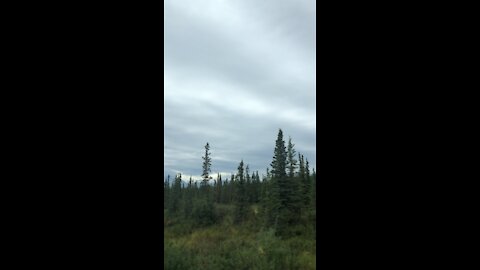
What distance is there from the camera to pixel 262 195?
526 inches

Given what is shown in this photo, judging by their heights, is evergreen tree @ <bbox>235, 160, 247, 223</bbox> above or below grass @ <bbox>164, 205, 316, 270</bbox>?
above

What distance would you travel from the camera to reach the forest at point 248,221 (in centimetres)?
1057

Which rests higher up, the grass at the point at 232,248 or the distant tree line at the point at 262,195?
the distant tree line at the point at 262,195

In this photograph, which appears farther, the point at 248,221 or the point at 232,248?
the point at 248,221

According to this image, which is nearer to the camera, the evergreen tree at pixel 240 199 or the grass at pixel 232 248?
the grass at pixel 232 248

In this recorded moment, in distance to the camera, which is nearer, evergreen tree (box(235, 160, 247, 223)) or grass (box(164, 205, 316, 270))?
grass (box(164, 205, 316, 270))

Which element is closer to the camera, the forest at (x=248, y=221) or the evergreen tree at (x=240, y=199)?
the forest at (x=248, y=221)

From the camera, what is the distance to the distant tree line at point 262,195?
39.7ft

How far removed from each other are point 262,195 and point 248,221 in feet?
3.68

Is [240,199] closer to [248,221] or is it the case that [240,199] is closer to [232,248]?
[248,221]

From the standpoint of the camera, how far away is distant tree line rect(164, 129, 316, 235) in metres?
12.1
